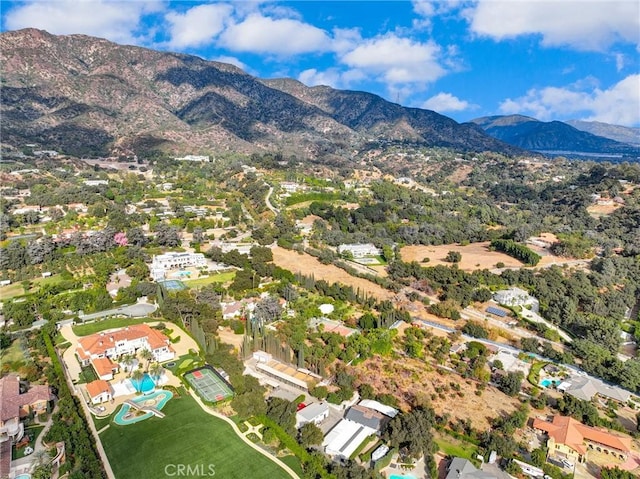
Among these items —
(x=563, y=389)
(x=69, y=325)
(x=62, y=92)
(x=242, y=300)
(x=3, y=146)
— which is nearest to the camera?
(x=563, y=389)

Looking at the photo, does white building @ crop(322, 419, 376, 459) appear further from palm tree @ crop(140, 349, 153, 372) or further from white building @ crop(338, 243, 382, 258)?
white building @ crop(338, 243, 382, 258)

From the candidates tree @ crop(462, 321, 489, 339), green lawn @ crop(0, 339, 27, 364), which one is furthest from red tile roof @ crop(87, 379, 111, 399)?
tree @ crop(462, 321, 489, 339)

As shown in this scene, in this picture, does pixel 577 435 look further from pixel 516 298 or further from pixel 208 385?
pixel 208 385

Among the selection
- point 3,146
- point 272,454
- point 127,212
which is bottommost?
point 272,454

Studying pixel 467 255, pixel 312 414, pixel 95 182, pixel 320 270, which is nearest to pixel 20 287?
pixel 320 270

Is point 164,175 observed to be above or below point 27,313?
above

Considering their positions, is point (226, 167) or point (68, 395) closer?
point (68, 395)

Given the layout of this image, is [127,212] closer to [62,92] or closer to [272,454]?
[272,454]

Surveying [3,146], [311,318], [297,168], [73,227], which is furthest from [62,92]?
[311,318]
